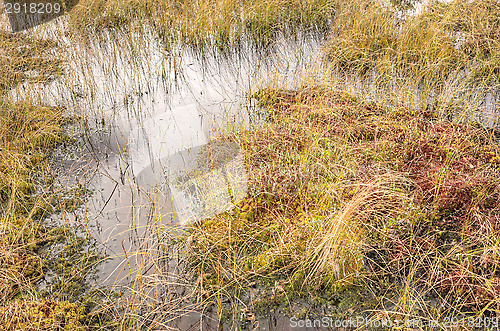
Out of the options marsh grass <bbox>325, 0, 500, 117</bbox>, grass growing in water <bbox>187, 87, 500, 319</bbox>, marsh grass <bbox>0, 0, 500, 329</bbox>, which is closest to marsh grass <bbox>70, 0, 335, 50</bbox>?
marsh grass <bbox>325, 0, 500, 117</bbox>

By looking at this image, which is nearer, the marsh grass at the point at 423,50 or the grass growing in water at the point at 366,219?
the grass growing in water at the point at 366,219

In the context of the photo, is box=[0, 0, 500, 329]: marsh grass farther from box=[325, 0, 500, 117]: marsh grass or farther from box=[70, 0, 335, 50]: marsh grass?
box=[70, 0, 335, 50]: marsh grass

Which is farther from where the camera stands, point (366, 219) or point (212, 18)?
point (212, 18)

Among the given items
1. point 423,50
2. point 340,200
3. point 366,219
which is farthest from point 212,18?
point 366,219

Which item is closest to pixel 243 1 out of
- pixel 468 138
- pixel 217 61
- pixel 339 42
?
pixel 217 61

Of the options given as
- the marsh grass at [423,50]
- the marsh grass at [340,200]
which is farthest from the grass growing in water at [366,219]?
the marsh grass at [423,50]

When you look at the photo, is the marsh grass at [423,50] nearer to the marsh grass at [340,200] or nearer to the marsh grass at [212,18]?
the marsh grass at [340,200]

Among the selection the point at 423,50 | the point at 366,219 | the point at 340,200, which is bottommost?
the point at 366,219

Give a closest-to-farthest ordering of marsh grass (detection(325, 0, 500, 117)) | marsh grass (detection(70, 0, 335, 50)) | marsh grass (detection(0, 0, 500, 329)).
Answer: marsh grass (detection(0, 0, 500, 329))
marsh grass (detection(325, 0, 500, 117))
marsh grass (detection(70, 0, 335, 50))

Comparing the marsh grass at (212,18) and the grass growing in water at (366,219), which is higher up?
the marsh grass at (212,18)

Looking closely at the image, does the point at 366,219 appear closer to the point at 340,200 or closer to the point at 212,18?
the point at 340,200

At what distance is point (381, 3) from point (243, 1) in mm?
2259

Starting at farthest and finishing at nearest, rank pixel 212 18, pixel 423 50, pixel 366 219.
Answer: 1. pixel 212 18
2. pixel 423 50
3. pixel 366 219

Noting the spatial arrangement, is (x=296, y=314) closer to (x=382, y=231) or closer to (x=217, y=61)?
(x=382, y=231)
